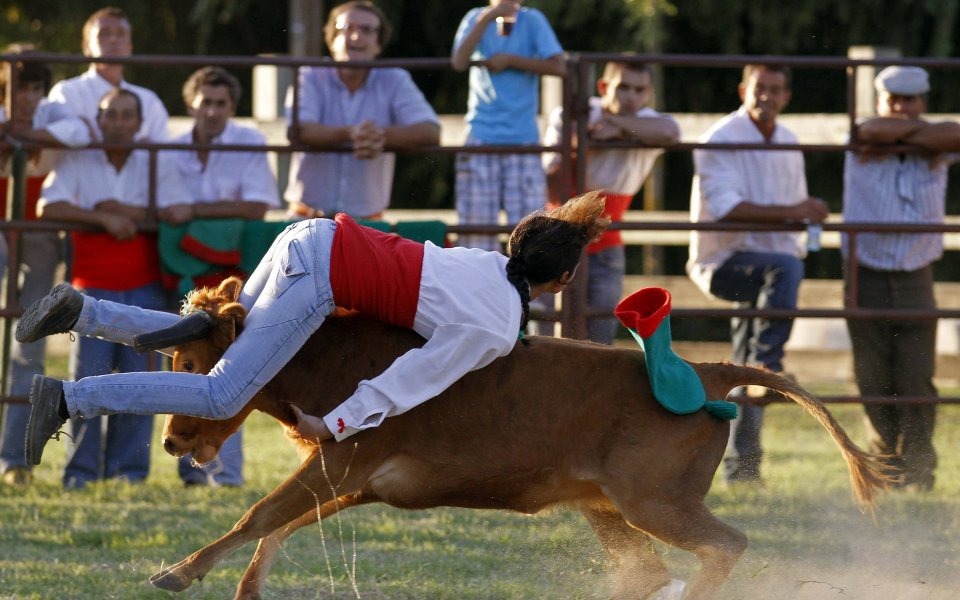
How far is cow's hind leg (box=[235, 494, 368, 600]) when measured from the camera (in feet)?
14.9

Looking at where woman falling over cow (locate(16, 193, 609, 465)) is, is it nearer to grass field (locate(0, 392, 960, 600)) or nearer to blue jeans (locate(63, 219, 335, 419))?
blue jeans (locate(63, 219, 335, 419))

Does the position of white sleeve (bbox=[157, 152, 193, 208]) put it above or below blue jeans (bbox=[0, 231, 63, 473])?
above

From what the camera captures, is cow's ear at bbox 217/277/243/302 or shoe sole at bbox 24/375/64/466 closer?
shoe sole at bbox 24/375/64/466

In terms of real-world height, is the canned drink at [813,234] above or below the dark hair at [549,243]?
below

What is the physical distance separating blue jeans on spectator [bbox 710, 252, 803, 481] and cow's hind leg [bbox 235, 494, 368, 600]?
2.90 metres

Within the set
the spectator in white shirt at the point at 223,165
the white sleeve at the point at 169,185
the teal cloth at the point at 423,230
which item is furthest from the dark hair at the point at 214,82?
the teal cloth at the point at 423,230

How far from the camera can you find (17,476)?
6.91 metres

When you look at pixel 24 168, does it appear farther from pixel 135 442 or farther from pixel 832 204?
pixel 832 204

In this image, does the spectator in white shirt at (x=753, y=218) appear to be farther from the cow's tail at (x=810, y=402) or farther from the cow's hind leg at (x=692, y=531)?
the cow's hind leg at (x=692, y=531)

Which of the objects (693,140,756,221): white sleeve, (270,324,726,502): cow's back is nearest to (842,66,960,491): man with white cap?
(693,140,756,221): white sleeve

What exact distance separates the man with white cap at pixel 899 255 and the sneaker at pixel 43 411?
4.07 meters

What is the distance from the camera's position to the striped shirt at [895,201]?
7.06 m

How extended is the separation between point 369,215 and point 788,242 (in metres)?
2.08

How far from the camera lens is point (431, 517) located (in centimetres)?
625
